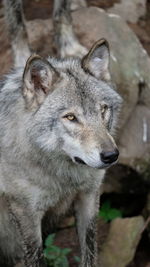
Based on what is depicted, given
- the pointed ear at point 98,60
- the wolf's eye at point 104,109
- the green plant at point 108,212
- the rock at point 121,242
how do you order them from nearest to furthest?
the wolf's eye at point 104,109, the pointed ear at point 98,60, the rock at point 121,242, the green plant at point 108,212

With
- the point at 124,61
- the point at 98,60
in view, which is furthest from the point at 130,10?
the point at 98,60

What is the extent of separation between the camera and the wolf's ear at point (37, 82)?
15.0ft

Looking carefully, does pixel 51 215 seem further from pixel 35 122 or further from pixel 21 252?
pixel 35 122

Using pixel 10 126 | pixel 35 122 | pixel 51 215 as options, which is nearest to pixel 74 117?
pixel 35 122

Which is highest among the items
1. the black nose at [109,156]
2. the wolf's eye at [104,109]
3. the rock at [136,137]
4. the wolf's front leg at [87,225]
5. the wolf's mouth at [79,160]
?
the wolf's eye at [104,109]

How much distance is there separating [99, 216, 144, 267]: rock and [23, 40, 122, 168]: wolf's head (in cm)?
214

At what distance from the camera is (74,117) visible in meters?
4.47

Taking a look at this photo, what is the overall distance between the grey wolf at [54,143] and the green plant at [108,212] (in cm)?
195

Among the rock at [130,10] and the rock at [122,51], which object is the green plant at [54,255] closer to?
the rock at [122,51]

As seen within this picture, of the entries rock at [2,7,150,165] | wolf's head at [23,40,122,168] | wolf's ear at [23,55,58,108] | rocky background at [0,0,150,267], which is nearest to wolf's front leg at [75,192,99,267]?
wolf's head at [23,40,122,168]

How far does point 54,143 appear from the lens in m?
4.57

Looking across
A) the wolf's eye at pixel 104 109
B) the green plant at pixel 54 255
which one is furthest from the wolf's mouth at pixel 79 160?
the green plant at pixel 54 255

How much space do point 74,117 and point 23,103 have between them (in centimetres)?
52

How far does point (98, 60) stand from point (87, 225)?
1.45 meters
